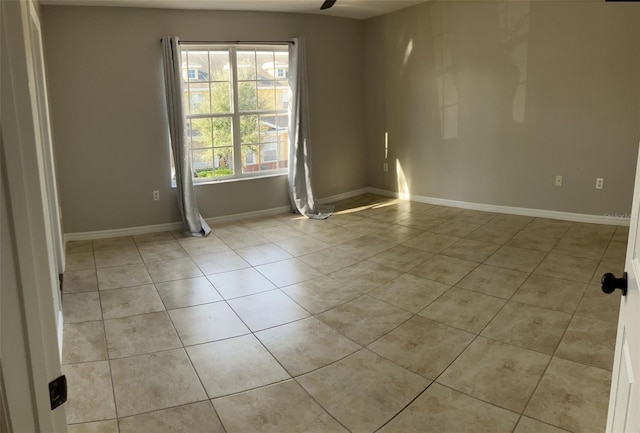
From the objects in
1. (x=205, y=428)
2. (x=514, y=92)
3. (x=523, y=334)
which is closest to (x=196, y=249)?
(x=205, y=428)

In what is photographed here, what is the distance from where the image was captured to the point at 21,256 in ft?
2.76

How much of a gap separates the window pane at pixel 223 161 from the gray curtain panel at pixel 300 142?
734 mm

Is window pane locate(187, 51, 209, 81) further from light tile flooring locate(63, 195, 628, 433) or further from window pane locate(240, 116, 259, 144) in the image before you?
light tile flooring locate(63, 195, 628, 433)

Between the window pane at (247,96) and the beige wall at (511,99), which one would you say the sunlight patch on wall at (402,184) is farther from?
the window pane at (247,96)

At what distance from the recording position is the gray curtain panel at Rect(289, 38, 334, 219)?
5531 millimetres

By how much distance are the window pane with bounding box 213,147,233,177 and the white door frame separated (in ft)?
15.3

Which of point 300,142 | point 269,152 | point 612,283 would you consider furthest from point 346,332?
point 269,152

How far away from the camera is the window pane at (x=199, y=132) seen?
17.4 ft

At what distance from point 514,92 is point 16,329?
529 cm

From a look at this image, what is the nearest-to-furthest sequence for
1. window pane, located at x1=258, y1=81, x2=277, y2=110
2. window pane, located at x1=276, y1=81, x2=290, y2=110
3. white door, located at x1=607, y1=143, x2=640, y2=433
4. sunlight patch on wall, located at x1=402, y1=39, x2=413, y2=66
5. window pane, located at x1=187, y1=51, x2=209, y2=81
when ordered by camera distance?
white door, located at x1=607, y1=143, x2=640, y2=433
window pane, located at x1=187, y1=51, x2=209, y2=81
window pane, located at x1=258, y1=81, x2=277, y2=110
window pane, located at x1=276, y1=81, x2=290, y2=110
sunlight patch on wall, located at x1=402, y1=39, x2=413, y2=66

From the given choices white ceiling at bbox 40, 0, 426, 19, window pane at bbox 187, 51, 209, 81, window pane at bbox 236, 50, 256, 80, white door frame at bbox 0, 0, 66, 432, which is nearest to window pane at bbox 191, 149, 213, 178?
window pane at bbox 187, 51, 209, 81

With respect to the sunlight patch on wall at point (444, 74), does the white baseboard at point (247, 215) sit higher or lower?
lower

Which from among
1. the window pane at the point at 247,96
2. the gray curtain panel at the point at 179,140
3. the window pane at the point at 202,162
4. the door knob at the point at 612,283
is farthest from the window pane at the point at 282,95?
the door knob at the point at 612,283

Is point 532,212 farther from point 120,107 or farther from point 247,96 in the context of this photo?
point 120,107
